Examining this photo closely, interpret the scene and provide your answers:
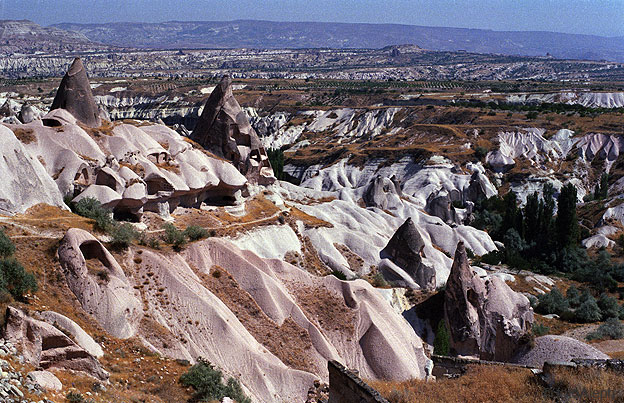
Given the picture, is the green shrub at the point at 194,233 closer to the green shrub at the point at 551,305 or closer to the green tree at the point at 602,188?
the green shrub at the point at 551,305

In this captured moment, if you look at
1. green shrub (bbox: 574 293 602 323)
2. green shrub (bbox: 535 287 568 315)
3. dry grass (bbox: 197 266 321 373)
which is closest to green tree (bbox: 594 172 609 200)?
green shrub (bbox: 535 287 568 315)

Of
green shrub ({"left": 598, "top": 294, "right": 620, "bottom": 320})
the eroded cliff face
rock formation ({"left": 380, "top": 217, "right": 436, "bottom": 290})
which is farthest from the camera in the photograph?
green shrub ({"left": 598, "top": 294, "right": 620, "bottom": 320})

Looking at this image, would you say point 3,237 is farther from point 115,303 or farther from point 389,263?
point 389,263

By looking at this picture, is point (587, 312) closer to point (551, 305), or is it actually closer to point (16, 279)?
point (551, 305)

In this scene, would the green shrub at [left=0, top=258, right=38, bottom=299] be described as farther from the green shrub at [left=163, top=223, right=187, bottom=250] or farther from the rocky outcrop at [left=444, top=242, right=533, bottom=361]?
the rocky outcrop at [left=444, top=242, right=533, bottom=361]

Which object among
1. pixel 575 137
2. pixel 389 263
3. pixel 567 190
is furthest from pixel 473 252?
pixel 575 137

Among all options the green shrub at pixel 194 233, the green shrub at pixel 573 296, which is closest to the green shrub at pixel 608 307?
the green shrub at pixel 573 296
